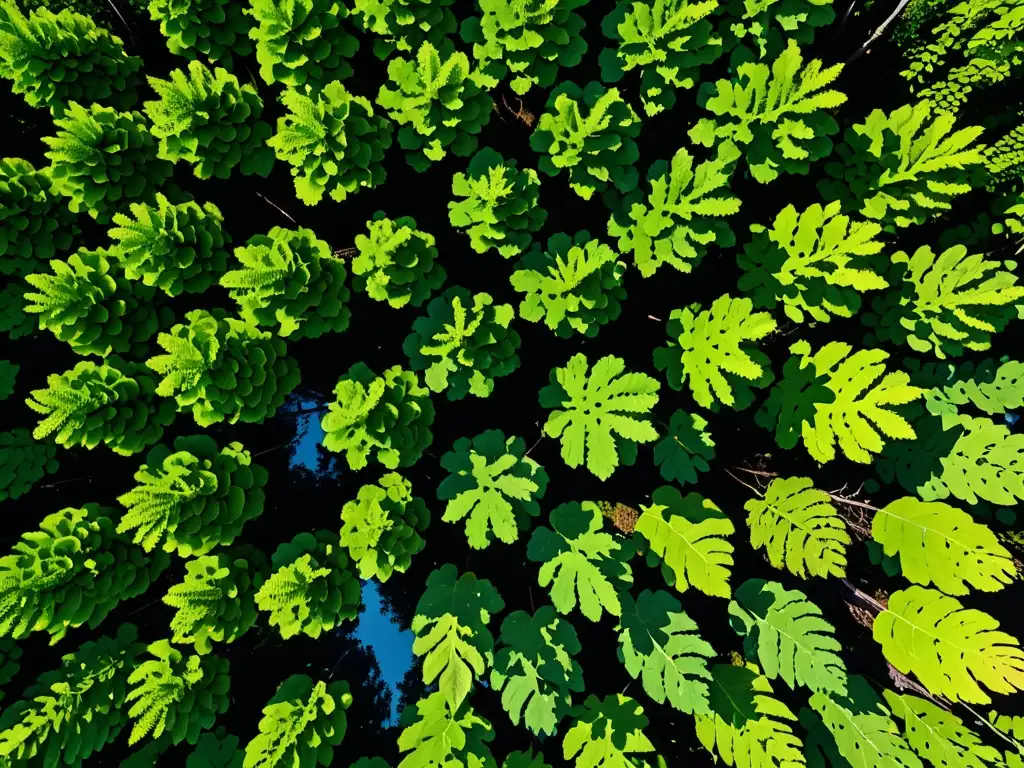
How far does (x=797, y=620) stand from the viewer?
343cm

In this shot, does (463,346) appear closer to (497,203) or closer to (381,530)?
(497,203)

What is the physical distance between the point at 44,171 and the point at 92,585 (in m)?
2.94

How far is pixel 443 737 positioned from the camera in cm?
333

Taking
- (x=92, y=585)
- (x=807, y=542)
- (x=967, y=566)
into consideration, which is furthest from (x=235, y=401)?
(x=967, y=566)

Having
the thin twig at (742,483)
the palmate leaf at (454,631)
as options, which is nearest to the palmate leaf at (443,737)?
the palmate leaf at (454,631)

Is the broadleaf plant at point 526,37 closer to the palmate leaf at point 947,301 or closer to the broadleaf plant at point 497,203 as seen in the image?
the broadleaf plant at point 497,203

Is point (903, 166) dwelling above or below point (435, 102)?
below

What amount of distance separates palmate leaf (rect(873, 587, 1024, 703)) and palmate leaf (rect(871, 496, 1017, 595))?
19 centimetres

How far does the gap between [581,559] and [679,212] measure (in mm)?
2604

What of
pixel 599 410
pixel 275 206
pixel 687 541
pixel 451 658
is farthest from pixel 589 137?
pixel 451 658

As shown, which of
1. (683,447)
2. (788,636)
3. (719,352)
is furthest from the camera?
(683,447)

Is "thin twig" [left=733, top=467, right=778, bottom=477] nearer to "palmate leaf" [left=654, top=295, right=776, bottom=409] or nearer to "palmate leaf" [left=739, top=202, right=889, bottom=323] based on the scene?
"palmate leaf" [left=654, top=295, right=776, bottom=409]

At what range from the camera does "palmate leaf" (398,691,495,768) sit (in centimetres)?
Result: 327

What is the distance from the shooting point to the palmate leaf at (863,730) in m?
3.35
